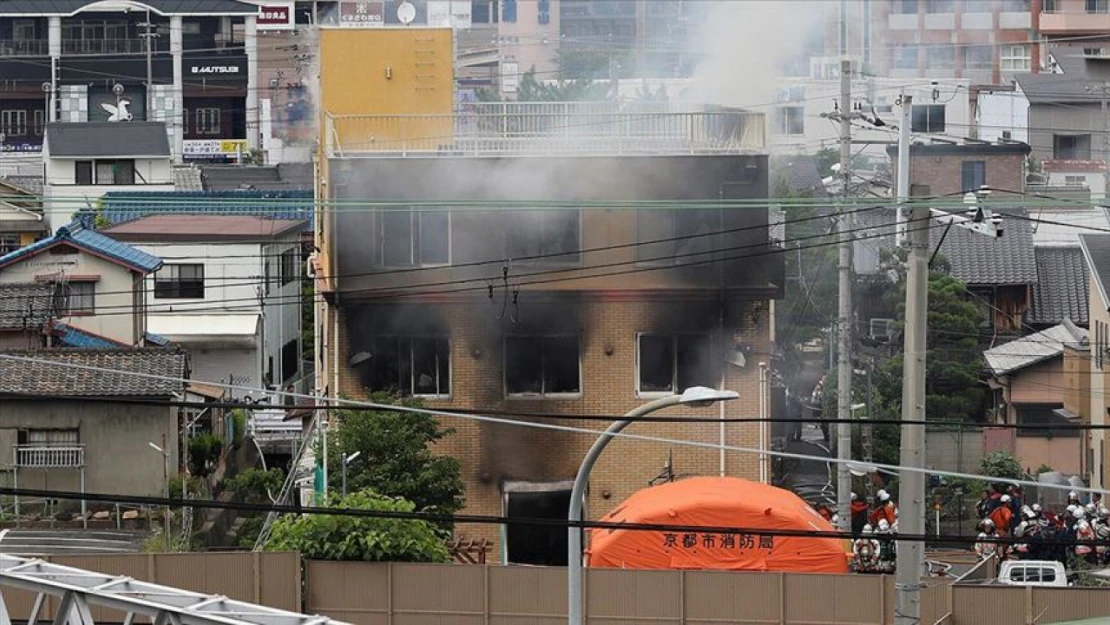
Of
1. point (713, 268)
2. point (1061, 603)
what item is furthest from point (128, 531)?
point (1061, 603)

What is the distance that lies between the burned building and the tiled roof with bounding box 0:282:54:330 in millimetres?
3782

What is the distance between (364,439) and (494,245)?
2.97m

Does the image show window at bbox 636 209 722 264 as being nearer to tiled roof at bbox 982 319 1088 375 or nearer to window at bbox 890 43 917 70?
tiled roof at bbox 982 319 1088 375

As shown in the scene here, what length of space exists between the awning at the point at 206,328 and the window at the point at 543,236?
899cm

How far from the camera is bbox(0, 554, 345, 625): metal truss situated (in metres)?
10.1

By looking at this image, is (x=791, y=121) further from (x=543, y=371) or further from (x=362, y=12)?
(x=543, y=371)

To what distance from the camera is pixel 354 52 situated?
79.6ft

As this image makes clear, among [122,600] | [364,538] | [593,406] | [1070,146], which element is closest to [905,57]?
[1070,146]

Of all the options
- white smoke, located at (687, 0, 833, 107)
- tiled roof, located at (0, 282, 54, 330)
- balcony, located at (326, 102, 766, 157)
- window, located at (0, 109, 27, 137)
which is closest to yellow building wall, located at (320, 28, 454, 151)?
balcony, located at (326, 102, 766, 157)

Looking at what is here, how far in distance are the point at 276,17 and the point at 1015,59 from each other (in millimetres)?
20283

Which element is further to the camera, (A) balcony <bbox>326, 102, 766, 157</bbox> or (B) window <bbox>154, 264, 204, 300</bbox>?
(B) window <bbox>154, 264, 204, 300</bbox>

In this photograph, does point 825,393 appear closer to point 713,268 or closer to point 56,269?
point 713,268

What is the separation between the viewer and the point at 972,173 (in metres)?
38.5

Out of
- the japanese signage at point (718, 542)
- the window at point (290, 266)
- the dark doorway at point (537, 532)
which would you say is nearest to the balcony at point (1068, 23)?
the window at point (290, 266)
